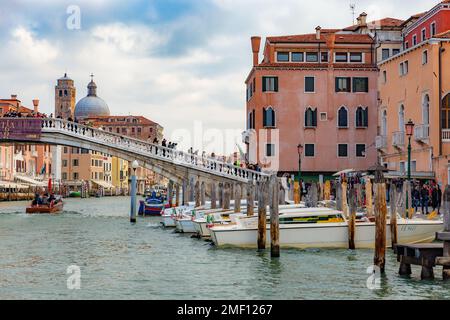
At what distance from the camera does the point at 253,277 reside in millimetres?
12008

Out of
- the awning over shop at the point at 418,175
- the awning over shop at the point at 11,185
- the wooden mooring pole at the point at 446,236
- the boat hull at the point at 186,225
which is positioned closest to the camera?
the wooden mooring pole at the point at 446,236

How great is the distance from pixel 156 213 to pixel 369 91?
11624mm

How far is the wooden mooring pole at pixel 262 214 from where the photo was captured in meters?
14.9

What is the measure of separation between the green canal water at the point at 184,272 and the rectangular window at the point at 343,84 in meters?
17.7

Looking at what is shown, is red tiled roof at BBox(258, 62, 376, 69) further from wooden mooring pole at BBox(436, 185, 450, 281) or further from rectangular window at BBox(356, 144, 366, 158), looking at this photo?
wooden mooring pole at BBox(436, 185, 450, 281)

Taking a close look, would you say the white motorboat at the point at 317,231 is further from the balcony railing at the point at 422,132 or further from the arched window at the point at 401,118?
the arched window at the point at 401,118

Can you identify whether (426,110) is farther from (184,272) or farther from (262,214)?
(184,272)

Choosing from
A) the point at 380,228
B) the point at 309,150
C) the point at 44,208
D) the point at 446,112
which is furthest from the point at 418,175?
the point at 44,208

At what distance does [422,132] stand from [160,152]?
30.3 feet

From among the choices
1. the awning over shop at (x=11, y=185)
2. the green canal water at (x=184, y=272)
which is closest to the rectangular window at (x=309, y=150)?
the green canal water at (x=184, y=272)

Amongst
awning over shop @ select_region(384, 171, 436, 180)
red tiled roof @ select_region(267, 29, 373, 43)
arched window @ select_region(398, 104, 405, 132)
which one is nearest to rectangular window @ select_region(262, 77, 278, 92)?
red tiled roof @ select_region(267, 29, 373, 43)

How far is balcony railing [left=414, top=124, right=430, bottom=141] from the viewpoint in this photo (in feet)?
83.8

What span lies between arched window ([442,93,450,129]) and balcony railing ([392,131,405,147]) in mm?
2447

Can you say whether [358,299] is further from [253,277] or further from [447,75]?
[447,75]
